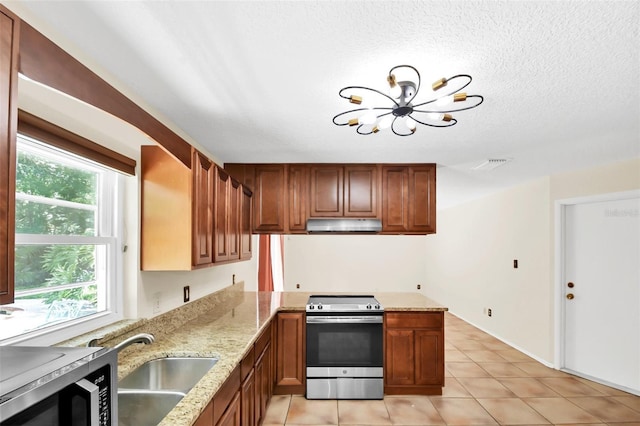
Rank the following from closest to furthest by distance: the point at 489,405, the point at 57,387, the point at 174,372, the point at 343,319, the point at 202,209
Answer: the point at 57,387, the point at 174,372, the point at 202,209, the point at 489,405, the point at 343,319

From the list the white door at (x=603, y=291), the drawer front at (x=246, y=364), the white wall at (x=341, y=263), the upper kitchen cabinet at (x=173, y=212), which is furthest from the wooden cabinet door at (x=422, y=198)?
the white wall at (x=341, y=263)

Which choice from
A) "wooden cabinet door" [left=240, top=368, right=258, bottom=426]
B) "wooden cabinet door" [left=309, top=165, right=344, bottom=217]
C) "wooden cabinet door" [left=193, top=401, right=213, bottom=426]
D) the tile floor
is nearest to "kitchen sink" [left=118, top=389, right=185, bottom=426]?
"wooden cabinet door" [left=193, top=401, right=213, bottom=426]

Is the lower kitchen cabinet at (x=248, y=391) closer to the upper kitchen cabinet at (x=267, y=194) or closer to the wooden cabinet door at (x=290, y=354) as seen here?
the wooden cabinet door at (x=290, y=354)

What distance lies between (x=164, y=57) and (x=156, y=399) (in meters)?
1.62

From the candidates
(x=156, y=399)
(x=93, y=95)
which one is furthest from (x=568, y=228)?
(x=93, y=95)

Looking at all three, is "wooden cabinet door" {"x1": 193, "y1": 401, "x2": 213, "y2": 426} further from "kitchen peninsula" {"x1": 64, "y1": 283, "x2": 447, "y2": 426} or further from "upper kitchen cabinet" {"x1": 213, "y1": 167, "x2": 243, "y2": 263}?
"upper kitchen cabinet" {"x1": 213, "y1": 167, "x2": 243, "y2": 263}

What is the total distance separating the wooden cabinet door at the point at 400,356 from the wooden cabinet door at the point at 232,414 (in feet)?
5.96

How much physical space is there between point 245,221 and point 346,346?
1.58 metres

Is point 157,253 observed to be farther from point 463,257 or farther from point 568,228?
point 463,257

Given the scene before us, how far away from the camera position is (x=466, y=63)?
170 centimetres

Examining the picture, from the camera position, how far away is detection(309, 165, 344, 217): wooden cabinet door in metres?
3.87

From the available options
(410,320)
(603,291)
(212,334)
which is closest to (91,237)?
(212,334)

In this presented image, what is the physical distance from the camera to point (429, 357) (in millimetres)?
3502

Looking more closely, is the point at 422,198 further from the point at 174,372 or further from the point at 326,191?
the point at 174,372
